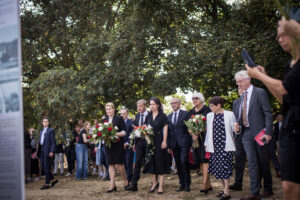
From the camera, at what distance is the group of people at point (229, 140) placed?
2.98 m

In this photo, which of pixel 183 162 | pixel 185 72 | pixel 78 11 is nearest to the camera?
pixel 183 162

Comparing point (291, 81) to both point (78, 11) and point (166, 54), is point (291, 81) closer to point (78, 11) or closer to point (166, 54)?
point (166, 54)

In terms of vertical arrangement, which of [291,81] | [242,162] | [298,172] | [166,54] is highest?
[166,54]

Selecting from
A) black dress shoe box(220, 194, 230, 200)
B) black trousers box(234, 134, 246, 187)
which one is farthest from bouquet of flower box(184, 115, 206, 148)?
black dress shoe box(220, 194, 230, 200)

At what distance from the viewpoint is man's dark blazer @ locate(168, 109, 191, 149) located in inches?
336

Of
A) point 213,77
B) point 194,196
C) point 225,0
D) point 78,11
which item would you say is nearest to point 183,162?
point 194,196

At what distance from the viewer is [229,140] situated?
7.09m

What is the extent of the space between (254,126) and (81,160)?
8757 millimetres

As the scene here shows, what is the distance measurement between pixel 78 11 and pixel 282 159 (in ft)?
53.9

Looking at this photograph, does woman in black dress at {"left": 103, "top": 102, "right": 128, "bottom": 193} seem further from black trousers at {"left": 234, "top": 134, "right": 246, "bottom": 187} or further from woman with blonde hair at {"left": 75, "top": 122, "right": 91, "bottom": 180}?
woman with blonde hair at {"left": 75, "top": 122, "right": 91, "bottom": 180}

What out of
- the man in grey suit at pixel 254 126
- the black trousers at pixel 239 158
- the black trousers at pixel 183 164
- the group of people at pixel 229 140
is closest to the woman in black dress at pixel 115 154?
the group of people at pixel 229 140

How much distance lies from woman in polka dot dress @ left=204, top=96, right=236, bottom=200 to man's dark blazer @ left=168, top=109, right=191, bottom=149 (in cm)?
113

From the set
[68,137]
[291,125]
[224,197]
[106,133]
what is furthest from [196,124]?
[68,137]

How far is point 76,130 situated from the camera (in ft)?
48.6
